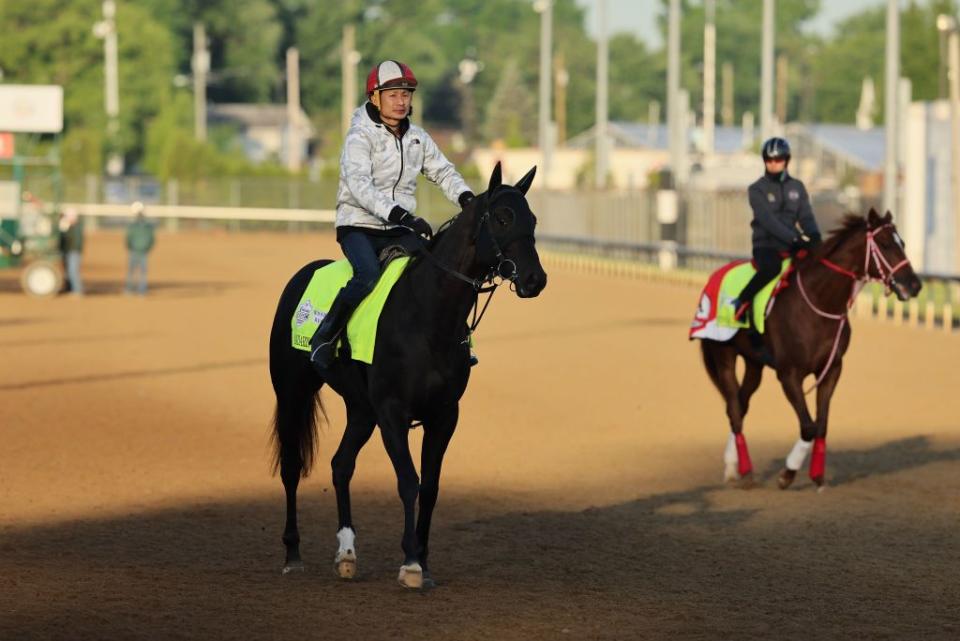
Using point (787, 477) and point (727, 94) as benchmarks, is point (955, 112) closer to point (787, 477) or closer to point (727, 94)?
point (787, 477)

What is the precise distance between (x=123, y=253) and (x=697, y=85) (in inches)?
4280

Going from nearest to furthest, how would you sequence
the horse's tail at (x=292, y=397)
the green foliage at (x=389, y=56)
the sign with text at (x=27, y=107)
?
the horse's tail at (x=292, y=397) < the sign with text at (x=27, y=107) < the green foliage at (x=389, y=56)

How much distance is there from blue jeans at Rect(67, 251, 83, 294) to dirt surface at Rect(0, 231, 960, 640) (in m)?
11.1

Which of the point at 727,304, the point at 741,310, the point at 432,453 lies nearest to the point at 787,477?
the point at 741,310

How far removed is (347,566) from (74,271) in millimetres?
28508

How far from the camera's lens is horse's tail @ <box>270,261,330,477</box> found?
10734mm

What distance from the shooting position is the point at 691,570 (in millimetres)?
10477

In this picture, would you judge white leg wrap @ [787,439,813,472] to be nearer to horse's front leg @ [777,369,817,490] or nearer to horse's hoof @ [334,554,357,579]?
horse's front leg @ [777,369,817,490]

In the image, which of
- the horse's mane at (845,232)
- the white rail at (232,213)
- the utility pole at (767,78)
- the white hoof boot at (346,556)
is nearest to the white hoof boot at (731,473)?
the horse's mane at (845,232)

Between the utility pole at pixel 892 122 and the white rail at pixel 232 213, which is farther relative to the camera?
the white rail at pixel 232 213

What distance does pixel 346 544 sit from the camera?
9.86 m

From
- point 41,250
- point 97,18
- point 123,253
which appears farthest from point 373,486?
point 97,18

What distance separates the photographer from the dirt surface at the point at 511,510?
8977 millimetres

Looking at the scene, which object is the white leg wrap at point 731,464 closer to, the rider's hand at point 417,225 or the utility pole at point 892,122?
the rider's hand at point 417,225
